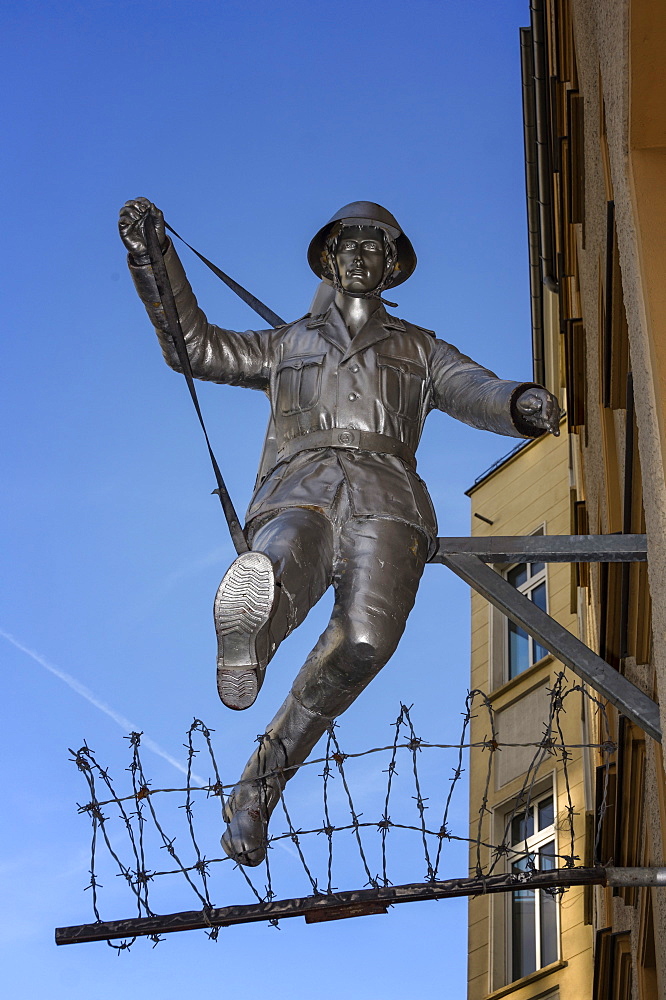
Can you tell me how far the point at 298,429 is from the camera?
5.18 m

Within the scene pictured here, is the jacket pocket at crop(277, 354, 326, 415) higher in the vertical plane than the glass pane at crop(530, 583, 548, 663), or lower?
lower

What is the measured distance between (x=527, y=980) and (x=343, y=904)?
9667 mm

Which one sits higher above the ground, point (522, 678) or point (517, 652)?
point (517, 652)

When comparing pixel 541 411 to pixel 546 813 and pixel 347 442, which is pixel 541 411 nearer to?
pixel 347 442

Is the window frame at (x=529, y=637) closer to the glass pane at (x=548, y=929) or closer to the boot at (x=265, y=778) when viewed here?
the glass pane at (x=548, y=929)

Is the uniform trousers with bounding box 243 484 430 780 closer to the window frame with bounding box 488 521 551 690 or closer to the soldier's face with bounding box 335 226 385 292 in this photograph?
the soldier's face with bounding box 335 226 385 292

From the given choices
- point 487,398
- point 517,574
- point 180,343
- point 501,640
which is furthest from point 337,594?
point 517,574

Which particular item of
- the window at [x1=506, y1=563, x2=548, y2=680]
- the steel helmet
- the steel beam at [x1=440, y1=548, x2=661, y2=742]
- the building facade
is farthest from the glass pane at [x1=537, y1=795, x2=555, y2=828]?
the steel beam at [x1=440, y1=548, x2=661, y2=742]

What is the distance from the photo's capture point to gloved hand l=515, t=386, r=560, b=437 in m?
4.75

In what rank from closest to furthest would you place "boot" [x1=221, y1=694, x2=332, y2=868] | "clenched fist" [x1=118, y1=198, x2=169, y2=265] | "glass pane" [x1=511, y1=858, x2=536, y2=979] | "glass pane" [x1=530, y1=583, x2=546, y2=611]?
"boot" [x1=221, y1=694, x2=332, y2=868] < "clenched fist" [x1=118, y1=198, x2=169, y2=265] < "glass pane" [x1=511, y1=858, x2=536, y2=979] < "glass pane" [x1=530, y1=583, x2=546, y2=611]

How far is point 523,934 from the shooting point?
14039mm

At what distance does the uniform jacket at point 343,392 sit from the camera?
4969 millimetres

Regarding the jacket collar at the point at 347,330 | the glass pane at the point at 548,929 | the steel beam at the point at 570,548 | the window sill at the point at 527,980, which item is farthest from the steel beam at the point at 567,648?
the glass pane at the point at 548,929

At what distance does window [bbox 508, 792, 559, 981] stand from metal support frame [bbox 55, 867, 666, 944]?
30.7 ft
